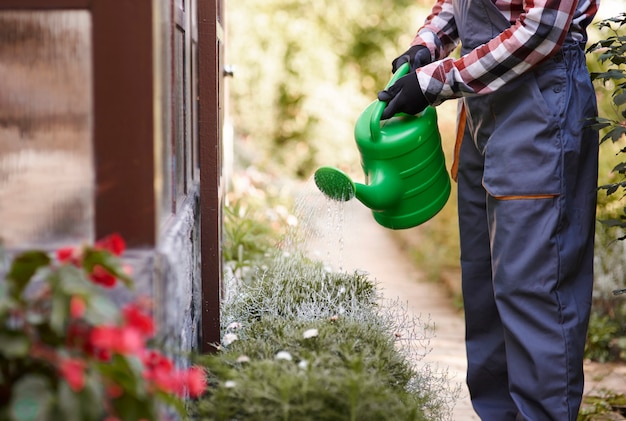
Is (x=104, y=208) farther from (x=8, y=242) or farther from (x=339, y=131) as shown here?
(x=339, y=131)

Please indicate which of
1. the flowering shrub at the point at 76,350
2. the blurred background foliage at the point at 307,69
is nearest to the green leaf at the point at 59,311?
the flowering shrub at the point at 76,350

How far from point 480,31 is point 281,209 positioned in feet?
8.56

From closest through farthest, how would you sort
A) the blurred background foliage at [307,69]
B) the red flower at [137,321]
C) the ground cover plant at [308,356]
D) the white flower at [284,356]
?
the red flower at [137,321] → the ground cover plant at [308,356] → the white flower at [284,356] → the blurred background foliage at [307,69]

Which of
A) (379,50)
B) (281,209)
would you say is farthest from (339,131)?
(281,209)

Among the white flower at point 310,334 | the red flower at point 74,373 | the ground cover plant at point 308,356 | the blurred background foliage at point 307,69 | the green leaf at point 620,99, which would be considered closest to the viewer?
the red flower at point 74,373

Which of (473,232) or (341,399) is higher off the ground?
(473,232)

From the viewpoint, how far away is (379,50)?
370 inches

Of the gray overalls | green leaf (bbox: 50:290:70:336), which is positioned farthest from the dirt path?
green leaf (bbox: 50:290:70:336)

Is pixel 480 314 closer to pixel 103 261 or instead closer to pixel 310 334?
pixel 310 334

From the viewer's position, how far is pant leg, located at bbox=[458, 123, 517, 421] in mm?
2623

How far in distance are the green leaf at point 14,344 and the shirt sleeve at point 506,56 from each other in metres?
1.41

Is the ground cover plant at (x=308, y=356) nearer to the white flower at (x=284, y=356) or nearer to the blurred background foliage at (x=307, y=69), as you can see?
the white flower at (x=284, y=356)

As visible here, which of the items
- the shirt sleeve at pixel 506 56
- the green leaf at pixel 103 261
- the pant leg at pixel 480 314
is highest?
the shirt sleeve at pixel 506 56

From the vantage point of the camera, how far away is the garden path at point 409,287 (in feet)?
9.55
